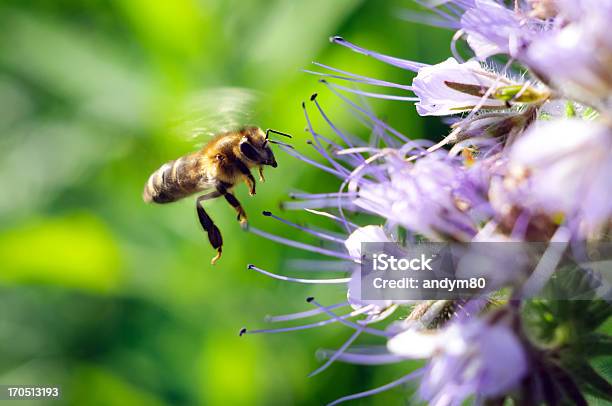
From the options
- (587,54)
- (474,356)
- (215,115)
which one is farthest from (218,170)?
(587,54)

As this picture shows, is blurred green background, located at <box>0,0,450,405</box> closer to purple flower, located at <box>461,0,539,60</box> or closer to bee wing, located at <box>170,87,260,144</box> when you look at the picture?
bee wing, located at <box>170,87,260,144</box>

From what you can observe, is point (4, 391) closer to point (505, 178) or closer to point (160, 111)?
point (160, 111)

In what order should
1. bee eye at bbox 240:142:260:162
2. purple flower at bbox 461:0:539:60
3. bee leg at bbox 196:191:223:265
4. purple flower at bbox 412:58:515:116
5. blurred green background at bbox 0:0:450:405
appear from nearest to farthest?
purple flower at bbox 461:0:539:60 → purple flower at bbox 412:58:515:116 → bee eye at bbox 240:142:260:162 → bee leg at bbox 196:191:223:265 → blurred green background at bbox 0:0:450:405

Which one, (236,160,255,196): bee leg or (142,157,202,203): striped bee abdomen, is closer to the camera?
(236,160,255,196): bee leg

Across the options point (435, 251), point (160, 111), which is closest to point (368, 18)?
point (160, 111)

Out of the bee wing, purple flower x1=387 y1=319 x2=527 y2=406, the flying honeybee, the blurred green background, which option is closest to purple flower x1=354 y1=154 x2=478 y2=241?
purple flower x1=387 y1=319 x2=527 y2=406

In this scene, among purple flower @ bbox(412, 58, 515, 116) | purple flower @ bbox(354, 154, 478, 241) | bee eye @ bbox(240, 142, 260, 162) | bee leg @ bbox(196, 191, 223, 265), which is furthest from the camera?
bee leg @ bbox(196, 191, 223, 265)
